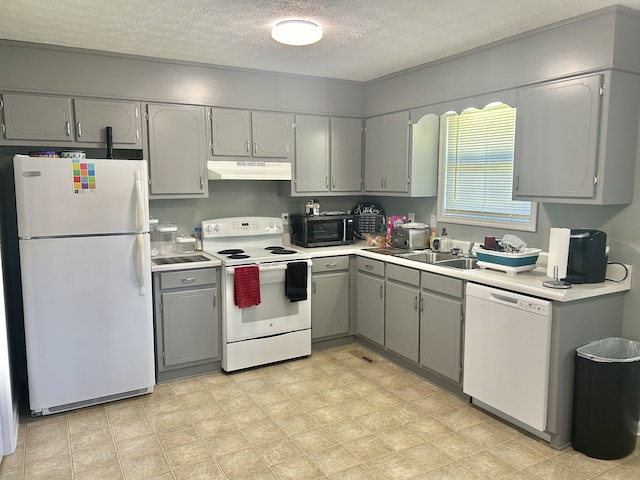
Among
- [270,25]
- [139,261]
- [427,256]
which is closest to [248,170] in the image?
[139,261]

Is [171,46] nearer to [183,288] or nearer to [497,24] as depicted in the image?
[183,288]

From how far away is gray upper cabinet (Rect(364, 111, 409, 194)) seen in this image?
430cm

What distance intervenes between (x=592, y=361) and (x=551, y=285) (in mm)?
453

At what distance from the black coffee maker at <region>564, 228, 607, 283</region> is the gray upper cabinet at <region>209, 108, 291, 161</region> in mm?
2506

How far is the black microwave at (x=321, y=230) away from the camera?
4.45 meters

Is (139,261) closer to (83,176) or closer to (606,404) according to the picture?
(83,176)

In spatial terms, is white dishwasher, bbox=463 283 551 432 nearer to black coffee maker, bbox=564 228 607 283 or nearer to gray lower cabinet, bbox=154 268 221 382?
black coffee maker, bbox=564 228 607 283

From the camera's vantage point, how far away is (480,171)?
401 centimetres

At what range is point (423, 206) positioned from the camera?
4.52m

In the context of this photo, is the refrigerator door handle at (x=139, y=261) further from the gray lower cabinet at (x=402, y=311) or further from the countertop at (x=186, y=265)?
the gray lower cabinet at (x=402, y=311)

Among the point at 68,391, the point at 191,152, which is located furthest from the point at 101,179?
the point at 68,391

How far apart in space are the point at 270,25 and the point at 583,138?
2002 mm

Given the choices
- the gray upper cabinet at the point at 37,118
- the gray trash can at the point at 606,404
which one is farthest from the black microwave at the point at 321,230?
the gray trash can at the point at 606,404

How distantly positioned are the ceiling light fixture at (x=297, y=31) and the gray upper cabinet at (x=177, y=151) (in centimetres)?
123
